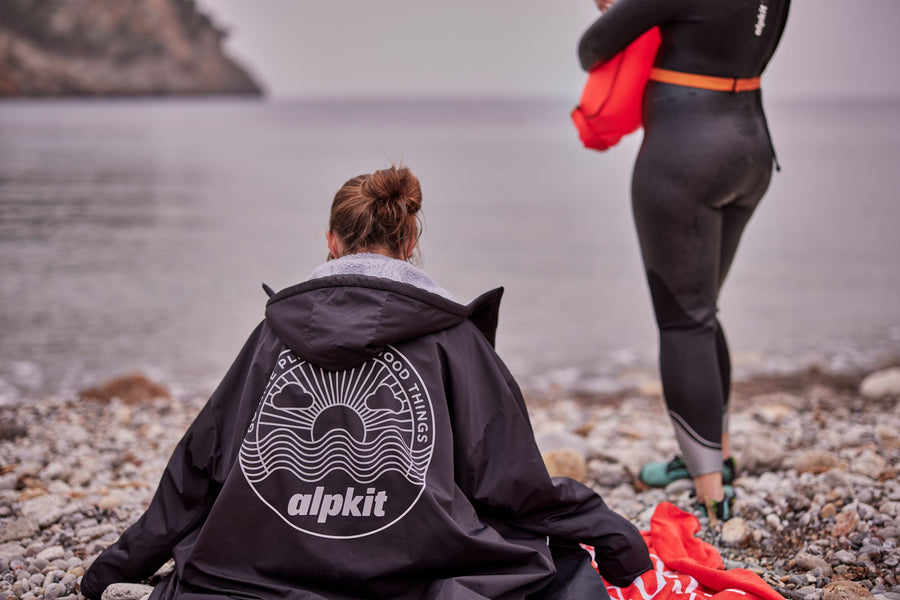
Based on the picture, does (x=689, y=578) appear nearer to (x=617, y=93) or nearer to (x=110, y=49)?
(x=617, y=93)

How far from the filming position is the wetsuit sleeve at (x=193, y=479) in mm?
2322

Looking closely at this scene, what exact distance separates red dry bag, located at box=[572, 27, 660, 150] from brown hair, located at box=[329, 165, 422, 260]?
1.11 metres

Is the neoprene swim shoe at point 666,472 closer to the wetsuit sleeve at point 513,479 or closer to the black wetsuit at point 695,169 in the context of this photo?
the black wetsuit at point 695,169

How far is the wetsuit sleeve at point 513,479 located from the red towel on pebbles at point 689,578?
7 centimetres

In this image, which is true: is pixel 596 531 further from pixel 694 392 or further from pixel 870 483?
pixel 870 483

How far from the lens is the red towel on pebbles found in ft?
7.72

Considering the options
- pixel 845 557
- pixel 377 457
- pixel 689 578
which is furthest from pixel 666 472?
pixel 377 457

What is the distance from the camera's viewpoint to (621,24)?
2906 millimetres

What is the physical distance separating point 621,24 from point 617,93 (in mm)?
257

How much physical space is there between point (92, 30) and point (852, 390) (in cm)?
4666

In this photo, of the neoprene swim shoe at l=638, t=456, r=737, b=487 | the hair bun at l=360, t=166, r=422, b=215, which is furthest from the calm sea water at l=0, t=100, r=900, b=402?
the neoprene swim shoe at l=638, t=456, r=737, b=487

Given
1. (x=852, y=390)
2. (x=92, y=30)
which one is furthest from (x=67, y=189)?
(x=92, y=30)

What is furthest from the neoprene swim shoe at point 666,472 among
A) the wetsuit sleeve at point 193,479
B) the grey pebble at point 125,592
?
the grey pebble at point 125,592

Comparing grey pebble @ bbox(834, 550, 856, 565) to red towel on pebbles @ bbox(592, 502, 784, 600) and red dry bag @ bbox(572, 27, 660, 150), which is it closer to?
red towel on pebbles @ bbox(592, 502, 784, 600)
